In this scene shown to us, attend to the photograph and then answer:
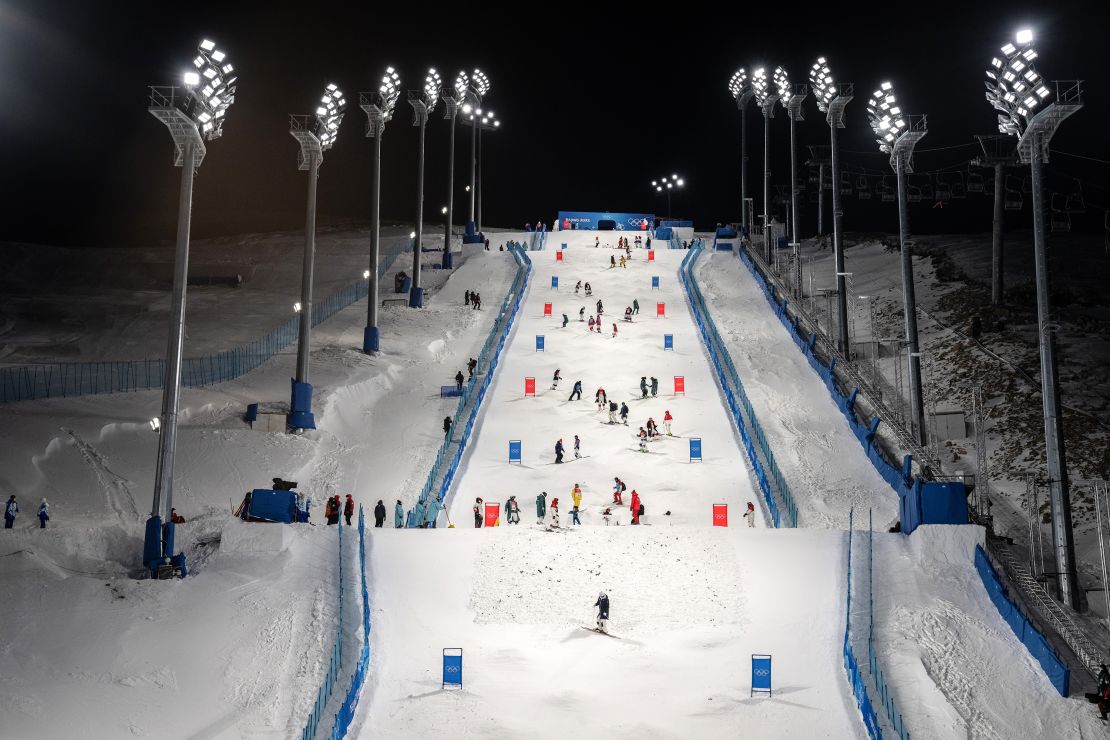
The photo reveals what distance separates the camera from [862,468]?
34312 mm

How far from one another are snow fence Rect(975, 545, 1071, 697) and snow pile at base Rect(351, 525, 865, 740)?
3144 millimetres

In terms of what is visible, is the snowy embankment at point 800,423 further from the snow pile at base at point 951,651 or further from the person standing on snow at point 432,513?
the person standing on snow at point 432,513

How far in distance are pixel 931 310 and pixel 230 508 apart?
40864 mm

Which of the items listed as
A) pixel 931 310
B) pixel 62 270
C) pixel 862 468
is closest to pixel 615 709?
pixel 862 468

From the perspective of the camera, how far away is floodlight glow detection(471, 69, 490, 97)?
234 ft

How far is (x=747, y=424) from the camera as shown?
124 ft

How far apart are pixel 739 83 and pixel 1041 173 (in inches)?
1744

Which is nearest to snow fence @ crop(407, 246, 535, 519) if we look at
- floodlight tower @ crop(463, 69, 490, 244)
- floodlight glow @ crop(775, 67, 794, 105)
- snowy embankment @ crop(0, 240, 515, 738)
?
snowy embankment @ crop(0, 240, 515, 738)

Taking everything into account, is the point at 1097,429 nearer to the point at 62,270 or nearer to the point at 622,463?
the point at 622,463

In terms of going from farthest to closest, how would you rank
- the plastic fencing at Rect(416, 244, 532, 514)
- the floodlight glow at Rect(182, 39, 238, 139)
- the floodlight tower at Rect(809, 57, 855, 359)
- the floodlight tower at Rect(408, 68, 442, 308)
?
the floodlight tower at Rect(408, 68, 442, 308), the floodlight tower at Rect(809, 57, 855, 359), the plastic fencing at Rect(416, 244, 532, 514), the floodlight glow at Rect(182, 39, 238, 139)

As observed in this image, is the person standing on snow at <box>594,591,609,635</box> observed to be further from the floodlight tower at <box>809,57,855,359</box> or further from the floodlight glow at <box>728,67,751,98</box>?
the floodlight glow at <box>728,67,751,98</box>

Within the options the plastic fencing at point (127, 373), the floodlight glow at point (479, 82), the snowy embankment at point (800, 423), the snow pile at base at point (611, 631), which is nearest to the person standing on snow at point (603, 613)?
the snow pile at base at point (611, 631)

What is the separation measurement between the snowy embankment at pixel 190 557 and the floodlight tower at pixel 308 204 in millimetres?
1118

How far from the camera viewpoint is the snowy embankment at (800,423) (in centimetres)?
3178
